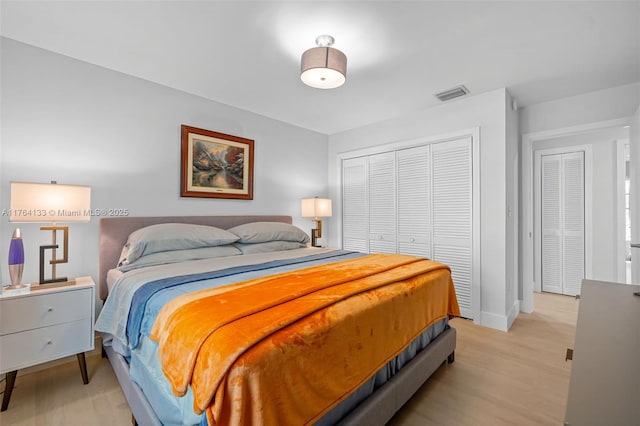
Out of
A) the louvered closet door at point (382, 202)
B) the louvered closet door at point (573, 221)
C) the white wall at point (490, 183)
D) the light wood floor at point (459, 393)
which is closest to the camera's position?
the light wood floor at point (459, 393)

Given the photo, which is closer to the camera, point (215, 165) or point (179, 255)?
point (179, 255)

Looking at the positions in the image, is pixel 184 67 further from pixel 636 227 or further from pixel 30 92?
pixel 636 227

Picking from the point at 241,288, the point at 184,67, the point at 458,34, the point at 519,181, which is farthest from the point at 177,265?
the point at 519,181

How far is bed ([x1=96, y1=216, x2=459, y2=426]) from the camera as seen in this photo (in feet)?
3.03

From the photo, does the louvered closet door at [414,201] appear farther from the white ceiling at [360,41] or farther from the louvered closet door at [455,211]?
the white ceiling at [360,41]

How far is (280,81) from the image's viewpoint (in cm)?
281

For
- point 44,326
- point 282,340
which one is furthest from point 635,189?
point 44,326

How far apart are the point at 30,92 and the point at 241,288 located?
2.35m

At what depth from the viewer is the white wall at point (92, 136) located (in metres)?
2.14

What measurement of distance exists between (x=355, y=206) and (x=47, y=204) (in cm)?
342

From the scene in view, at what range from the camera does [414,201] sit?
3.67 metres

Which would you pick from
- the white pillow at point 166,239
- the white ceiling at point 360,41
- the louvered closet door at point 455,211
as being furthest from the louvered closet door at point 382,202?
the white pillow at point 166,239

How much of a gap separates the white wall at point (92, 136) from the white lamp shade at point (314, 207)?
88cm

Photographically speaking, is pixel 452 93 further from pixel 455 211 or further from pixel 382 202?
pixel 382 202
